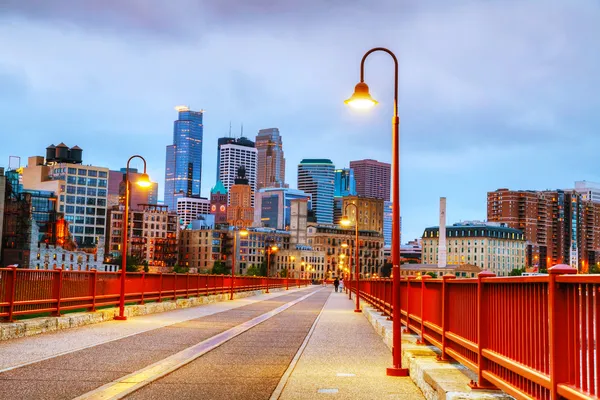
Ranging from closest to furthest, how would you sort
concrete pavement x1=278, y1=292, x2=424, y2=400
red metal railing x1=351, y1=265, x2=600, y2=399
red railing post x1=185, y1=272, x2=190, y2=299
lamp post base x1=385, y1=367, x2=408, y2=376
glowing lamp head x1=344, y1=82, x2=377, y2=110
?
red metal railing x1=351, y1=265, x2=600, y2=399 < concrete pavement x1=278, y1=292, x2=424, y2=400 < lamp post base x1=385, y1=367, x2=408, y2=376 < glowing lamp head x1=344, y1=82, x2=377, y2=110 < red railing post x1=185, y1=272, x2=190, y2=299

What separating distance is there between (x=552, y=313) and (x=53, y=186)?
201 metres

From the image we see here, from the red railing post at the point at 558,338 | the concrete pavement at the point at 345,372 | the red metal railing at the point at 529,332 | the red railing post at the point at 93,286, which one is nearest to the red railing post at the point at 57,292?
the red railing post at the point at 93,286

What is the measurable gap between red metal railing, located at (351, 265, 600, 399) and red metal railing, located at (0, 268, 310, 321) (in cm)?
1131

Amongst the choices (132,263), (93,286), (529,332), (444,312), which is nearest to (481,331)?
(529,332)

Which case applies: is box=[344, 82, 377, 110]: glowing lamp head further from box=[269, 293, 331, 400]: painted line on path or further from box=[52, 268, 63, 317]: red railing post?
box=[52, 268, 63, 317]: red railing post

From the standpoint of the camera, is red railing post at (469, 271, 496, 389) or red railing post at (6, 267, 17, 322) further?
red railing post at (6, 267, 17, 322)

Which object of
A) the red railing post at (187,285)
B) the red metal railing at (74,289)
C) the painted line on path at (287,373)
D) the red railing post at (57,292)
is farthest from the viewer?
the red railing post at (187,285)

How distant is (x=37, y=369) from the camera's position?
12180 millimetres

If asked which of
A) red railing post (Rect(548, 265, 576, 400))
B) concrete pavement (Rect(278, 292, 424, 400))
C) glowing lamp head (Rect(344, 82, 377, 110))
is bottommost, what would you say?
concrete pavement (Rect(278, 292, 424, 400))

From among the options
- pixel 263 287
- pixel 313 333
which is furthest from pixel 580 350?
pixel 263 287

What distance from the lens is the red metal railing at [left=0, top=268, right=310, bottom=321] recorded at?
57.7ft

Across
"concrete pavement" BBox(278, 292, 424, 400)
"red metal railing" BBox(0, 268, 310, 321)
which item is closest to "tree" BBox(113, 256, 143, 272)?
"red metal railing" BBox(0, 268, 310, 321)

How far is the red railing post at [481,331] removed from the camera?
827 centimetres

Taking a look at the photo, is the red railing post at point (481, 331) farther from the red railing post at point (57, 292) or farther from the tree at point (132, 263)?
the tree at point (132, 263)
